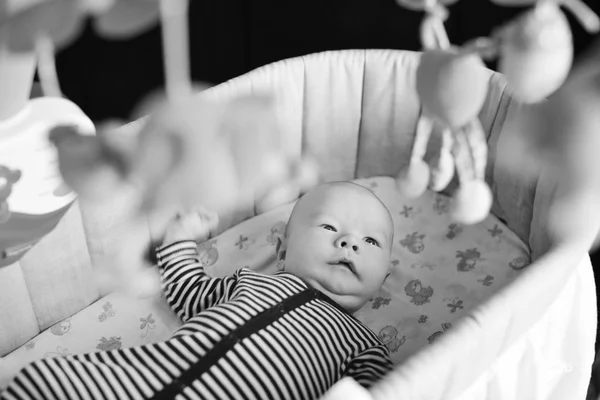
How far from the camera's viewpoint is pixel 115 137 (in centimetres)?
51

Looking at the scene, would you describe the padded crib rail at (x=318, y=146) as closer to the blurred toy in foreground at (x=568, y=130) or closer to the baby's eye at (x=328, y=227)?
the baby's eye at (x=328, y=227)

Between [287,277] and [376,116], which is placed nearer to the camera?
[287,277]

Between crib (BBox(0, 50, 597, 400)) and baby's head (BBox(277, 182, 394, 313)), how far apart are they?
0.14 m

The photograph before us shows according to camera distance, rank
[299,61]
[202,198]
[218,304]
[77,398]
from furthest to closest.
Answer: [299,61] → [218,304] → [77,398] → [202,198]

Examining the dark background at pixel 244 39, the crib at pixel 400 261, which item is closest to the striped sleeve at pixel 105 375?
the crib at pixel 400 261

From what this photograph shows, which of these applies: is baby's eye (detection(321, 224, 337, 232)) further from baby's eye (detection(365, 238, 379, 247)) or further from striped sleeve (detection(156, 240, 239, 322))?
striped sleeve (detection(156, 240, 239, 322))

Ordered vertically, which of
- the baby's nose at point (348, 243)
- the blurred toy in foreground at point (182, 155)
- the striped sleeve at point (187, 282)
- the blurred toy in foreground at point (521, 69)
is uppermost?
the blurred toy in foreground at point (521, 69)

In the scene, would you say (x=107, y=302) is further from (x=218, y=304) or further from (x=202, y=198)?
(x=202, y=198)

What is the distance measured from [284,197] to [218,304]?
1.24ft

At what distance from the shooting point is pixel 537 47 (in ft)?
1.41

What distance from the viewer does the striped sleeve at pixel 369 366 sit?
3.09ft

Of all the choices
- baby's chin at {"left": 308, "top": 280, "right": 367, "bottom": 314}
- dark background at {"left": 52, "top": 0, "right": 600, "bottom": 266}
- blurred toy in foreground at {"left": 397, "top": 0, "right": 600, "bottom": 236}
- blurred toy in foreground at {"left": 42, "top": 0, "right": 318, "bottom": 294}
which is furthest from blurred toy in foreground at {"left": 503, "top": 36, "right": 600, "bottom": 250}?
dark background at {"left": 52, "top": 0, "right": 600, "bottom": 266}

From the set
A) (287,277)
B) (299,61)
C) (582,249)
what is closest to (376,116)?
(299,61)

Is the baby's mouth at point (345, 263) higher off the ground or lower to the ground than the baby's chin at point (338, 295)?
higher
